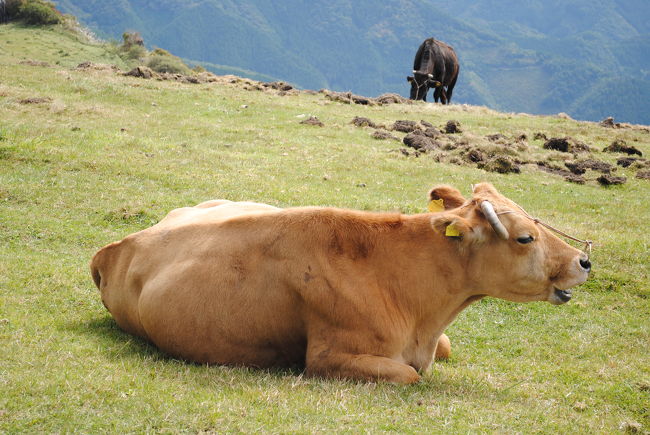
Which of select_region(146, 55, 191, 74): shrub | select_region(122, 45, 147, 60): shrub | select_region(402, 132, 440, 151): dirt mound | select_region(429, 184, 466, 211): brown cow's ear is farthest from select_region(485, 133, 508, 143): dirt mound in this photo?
Answer: select_region(122, 45, 147, 60): shrub

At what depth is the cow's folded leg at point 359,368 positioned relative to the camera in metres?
6.14

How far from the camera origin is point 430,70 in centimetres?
4572

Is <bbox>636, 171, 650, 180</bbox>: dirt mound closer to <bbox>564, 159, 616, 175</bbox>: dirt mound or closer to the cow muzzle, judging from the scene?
<bbox>564, 159, 616, 175</bbox>: dirt mound

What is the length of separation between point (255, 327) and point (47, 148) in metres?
12.0

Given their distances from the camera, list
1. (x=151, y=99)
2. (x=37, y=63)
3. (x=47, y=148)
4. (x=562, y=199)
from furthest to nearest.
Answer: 1. (x=37, y=63)
2. (x=151, y=99)
3. (x=562, y=199)
4. (x=47, y=148)

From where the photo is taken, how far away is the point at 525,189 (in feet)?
61.5

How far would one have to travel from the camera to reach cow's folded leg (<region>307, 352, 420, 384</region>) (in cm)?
614

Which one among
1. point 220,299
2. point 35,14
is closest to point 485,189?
point 220,299

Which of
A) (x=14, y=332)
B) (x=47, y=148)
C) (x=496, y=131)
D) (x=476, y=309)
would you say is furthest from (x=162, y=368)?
(x=496, y=131)

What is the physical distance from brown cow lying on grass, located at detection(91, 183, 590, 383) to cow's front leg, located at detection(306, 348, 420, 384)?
1 centimetres

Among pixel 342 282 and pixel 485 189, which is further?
pixel 485 189

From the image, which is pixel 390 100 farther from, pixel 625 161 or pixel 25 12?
pixel 25 12

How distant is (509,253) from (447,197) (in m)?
1.08

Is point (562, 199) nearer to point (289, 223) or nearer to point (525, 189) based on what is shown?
point (525, 189)
